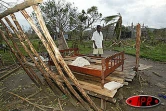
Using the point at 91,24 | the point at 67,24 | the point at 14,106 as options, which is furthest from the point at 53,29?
the point at 14,106

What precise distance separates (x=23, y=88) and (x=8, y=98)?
2.66 ft

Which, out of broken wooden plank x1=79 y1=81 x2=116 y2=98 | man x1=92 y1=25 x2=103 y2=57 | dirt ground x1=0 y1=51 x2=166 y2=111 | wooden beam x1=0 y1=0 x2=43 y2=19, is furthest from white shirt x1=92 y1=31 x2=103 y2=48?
wooden beam x1=0 y1=0 x2=43 y2=19

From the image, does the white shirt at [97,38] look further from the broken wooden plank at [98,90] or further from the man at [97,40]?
the broken wooden plank at [98,90]

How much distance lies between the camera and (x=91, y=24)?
22188 millimetres

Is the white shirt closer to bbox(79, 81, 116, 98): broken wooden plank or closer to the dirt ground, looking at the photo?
the dirt ground

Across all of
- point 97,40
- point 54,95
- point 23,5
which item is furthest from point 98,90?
point 97,40

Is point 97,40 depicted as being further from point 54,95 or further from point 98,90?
point 98,90

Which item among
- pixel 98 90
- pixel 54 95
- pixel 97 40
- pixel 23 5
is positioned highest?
pixel 23 5

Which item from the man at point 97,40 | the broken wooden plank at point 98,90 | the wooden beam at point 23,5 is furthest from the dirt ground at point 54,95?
the wooden beam at point 23,5

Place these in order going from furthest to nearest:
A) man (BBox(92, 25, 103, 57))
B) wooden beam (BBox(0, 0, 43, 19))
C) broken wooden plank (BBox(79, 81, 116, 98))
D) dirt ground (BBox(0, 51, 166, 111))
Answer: man (BBox(92, 25, 103, 57)) → dirt ground (BBox(0, 51, 166, 111)) → broken wooden plank (BBox(79, 81, 116, 98)) → wooden beam (BBox(0, 0, 43, 19))

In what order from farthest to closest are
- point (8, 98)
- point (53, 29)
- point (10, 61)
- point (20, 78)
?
point (53, 29) → point (10, 61) → point (20, 78) → point (8, 98)

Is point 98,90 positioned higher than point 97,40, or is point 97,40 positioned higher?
point 97,40

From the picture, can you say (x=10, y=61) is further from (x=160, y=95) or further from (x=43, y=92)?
(x=160, y=95)

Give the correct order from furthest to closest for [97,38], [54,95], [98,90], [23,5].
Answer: [97,38] → [54,95] → [98,90] → [23,5]
